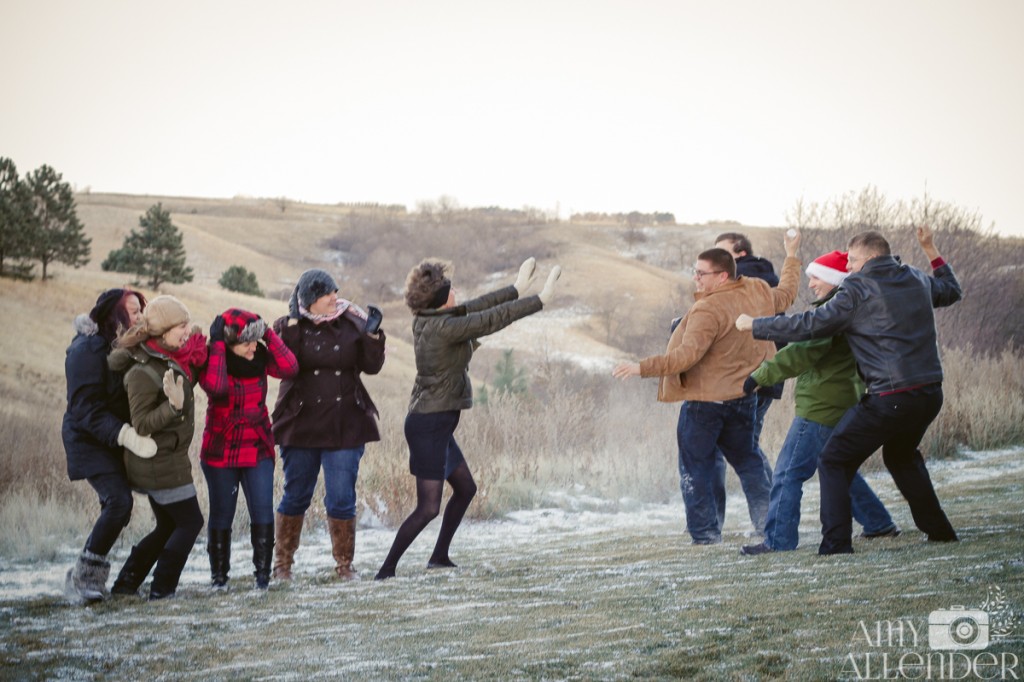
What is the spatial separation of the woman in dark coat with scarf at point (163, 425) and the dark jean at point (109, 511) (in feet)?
0.31

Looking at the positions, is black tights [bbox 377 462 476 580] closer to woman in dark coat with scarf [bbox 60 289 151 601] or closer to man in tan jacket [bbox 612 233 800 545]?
man in tan jacket [bbox 612 233 800 545]

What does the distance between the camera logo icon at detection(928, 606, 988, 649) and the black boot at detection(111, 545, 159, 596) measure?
14.8 ft

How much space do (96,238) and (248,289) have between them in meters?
26.1

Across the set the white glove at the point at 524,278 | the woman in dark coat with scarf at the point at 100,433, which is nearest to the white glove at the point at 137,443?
the woman in dark coat with scarf at the point at 100,433

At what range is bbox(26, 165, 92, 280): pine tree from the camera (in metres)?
38.1

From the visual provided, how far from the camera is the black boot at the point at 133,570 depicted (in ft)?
21.6

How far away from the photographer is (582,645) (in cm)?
476

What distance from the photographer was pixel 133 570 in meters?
6.60

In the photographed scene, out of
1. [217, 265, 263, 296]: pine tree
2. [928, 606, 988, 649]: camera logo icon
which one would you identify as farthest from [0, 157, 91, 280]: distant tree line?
[928, 606, 988, 649]: camera logo icon

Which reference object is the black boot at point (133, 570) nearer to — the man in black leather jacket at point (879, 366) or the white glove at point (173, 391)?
the white glove at point (173, 391)

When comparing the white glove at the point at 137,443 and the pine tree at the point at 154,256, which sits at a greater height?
the pine tree at the point at 154,256

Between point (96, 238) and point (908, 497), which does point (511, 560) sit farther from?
point (96, 238)

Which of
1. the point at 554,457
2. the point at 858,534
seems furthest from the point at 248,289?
the point at 858,534

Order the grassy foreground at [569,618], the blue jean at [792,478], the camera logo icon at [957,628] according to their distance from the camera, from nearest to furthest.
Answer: the camera logo icon at [957,628] → the grassy foreground at [569,618] → the blue jean at [792,478]
